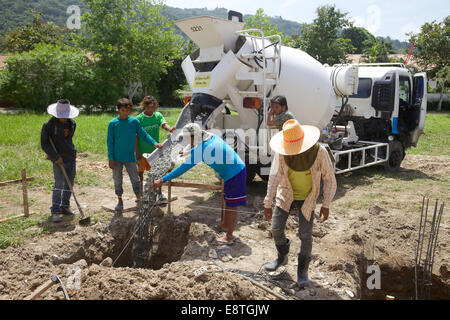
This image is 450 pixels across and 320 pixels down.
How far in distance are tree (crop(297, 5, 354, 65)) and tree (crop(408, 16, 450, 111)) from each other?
6.19m

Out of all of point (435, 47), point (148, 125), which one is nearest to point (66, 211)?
point (148, 125)

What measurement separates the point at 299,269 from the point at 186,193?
151 inches

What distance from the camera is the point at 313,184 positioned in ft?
11.7

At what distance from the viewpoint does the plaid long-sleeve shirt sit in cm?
355

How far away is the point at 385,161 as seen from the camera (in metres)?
9.48

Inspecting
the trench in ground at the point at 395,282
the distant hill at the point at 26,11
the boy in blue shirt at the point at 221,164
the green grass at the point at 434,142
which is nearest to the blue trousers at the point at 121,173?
the boy in blue shirt at the point at 221,164

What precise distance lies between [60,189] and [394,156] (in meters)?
8.17

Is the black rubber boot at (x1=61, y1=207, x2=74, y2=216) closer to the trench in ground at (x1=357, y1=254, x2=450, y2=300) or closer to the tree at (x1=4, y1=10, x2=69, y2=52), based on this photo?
the trench in ground at (x1=357, y1=254, x2=450, y2=300)

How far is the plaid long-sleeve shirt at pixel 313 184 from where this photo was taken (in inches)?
140

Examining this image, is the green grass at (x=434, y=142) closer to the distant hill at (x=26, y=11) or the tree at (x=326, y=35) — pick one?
the tree at (x=326, y=35)

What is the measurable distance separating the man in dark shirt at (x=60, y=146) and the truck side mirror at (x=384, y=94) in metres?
7.16

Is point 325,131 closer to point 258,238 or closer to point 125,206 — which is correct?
point 258,238

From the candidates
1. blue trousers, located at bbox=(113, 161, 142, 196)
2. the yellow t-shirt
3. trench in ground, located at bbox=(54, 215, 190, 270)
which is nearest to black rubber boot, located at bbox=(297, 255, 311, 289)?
the yellow t-shirt

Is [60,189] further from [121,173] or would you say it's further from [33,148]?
[33,148]
